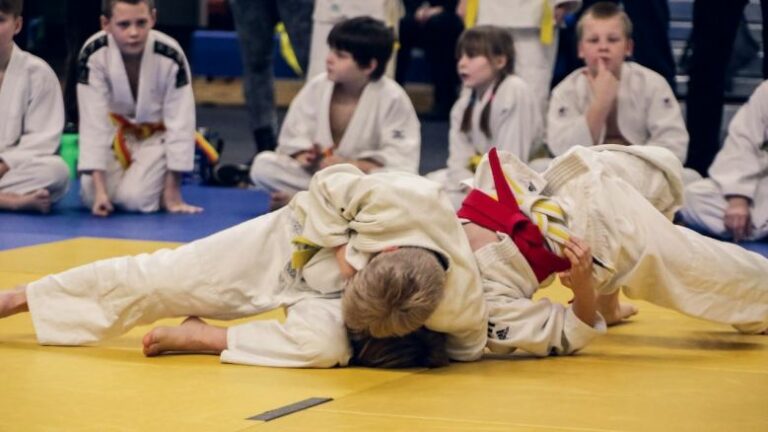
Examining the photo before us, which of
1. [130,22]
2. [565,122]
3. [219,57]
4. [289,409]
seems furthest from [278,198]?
[219,57]

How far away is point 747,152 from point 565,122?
81cm

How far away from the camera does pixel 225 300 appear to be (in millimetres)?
3557

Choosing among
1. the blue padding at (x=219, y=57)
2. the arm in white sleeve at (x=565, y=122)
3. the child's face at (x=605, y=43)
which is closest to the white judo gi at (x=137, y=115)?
the arm in white sleeve at (x=565, y=122)

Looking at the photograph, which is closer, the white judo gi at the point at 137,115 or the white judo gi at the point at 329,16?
the white judo gi at the point at 137,115

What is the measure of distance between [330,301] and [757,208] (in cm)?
303

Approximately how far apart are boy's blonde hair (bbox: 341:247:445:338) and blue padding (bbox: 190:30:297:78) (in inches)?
325

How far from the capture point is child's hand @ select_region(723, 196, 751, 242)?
5.89 meters

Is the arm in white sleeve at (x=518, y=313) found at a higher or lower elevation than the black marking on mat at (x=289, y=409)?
higher

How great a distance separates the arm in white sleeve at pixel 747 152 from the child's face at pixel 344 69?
64.0 inches

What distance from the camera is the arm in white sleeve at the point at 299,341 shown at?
334 centimetres

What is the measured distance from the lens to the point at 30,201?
6.35m

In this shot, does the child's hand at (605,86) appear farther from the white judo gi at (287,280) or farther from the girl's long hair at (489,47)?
the white judo gi at (287,280)

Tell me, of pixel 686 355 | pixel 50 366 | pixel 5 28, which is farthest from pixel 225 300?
pixel 5 28

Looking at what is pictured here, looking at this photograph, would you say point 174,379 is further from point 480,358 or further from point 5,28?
point 5,28
